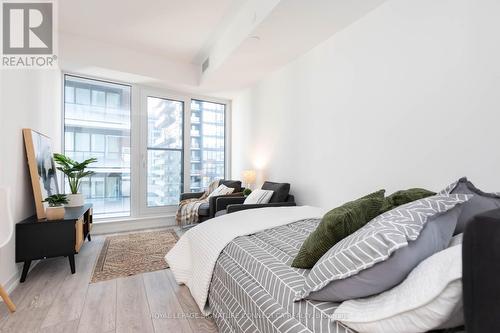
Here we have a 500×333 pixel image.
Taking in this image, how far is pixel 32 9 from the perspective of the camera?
2.53 m

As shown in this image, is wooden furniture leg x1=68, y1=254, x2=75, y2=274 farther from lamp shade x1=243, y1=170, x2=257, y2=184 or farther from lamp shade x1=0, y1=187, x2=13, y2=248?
lamp shade x1=243, y1=170, x2=257, y2=184

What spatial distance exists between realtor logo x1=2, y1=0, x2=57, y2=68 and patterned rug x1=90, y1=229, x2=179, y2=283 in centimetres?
206

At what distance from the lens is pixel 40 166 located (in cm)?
253

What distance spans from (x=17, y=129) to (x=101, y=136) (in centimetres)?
178

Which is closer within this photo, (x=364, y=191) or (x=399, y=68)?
(x=399, y=68)

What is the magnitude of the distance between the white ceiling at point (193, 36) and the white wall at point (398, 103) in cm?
34

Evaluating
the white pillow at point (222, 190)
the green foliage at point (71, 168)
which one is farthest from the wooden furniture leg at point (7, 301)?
the white pillow at point (222, 190)

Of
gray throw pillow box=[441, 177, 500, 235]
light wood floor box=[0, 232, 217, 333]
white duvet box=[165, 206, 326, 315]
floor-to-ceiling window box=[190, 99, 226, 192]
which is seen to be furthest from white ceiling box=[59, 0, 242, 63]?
light wood floor box=[0, 232, 217, 333]

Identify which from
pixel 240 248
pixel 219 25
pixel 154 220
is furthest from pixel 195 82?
pixel 240 248

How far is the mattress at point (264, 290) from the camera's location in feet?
2.85

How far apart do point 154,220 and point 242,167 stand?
6.09 feet

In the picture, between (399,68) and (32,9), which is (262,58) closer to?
(399,68)

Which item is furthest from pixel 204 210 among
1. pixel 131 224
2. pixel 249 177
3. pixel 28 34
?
pixel 28 34

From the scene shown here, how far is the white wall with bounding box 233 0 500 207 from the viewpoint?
156 centimetres
